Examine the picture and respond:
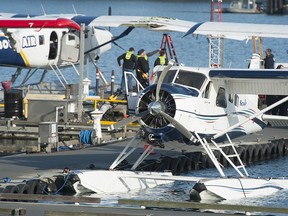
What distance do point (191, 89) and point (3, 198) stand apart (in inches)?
158

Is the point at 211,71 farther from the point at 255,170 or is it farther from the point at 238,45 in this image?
the point at 238,45

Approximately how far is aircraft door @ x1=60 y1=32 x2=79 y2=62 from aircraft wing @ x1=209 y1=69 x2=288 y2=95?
42.5 feet

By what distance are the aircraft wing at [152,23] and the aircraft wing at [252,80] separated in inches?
334

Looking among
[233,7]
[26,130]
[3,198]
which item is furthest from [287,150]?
[233,7]

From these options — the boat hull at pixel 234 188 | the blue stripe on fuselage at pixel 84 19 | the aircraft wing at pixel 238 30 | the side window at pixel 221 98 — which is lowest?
the boat hull at pixel 234 188

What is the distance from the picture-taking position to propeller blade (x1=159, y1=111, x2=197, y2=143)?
1772cm

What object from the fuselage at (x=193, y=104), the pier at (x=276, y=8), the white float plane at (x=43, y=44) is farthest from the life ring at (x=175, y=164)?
the pier at (x=276, y=8)

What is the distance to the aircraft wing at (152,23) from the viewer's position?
28531mm

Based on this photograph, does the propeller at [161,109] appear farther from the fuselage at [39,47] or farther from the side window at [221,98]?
the fuselage at [39,47]

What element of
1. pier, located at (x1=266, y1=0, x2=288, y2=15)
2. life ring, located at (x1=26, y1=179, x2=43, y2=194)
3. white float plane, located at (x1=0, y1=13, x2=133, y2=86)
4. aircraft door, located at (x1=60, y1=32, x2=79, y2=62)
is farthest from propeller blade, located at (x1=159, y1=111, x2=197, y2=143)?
pier, located at (x1=266, y1=0, x2=288, y2=15)

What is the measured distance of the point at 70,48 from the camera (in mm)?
32344

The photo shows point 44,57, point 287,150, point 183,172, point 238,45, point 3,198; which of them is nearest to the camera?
point 3,198

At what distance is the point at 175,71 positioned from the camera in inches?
730

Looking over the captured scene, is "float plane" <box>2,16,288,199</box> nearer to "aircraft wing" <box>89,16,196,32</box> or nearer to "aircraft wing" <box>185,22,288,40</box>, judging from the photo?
"aircraft wing" <box>185,22,288,40</box>
